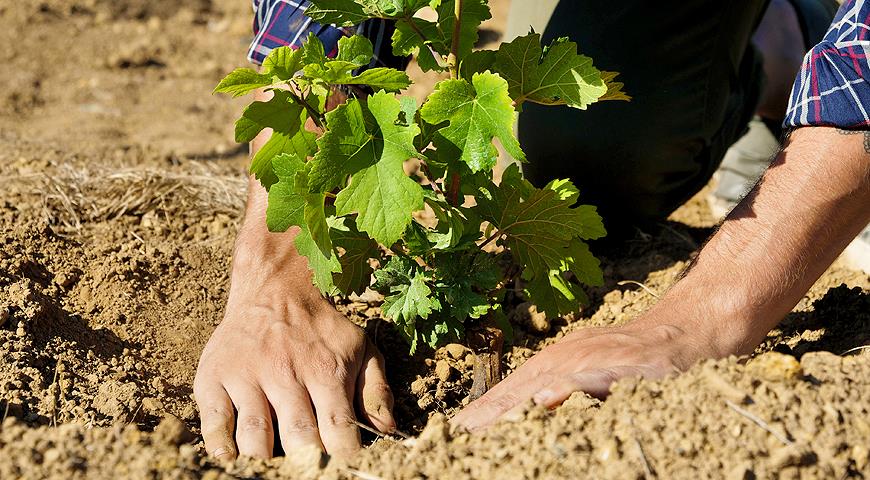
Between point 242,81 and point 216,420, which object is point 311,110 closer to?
point 242,81

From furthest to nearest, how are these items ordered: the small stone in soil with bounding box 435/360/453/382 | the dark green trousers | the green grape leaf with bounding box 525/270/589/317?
the dark green trousers
the small stone in soil with bounding box 435/360/453/382
the green grape leaf with bounding box 525/270/589/317

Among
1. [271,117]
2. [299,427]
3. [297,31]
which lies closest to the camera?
[271,117]

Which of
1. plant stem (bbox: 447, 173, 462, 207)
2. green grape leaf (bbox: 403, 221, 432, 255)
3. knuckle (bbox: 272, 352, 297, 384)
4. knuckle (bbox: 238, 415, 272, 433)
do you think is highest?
plant stem (bbox: 447, 173, 462, 207)

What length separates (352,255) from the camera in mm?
1956

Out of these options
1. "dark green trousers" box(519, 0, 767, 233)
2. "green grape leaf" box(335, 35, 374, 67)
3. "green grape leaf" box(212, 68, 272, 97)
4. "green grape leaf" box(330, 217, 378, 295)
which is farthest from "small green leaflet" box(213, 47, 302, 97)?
"dark green trousers" box(519, 0, 767, 233)

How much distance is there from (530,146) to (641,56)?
1.57ft

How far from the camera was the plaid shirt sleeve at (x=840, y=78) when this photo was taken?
181 centimetres

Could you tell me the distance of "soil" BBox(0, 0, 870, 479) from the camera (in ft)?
4.82

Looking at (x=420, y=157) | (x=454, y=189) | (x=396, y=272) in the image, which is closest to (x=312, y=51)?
(x=420, y=157)

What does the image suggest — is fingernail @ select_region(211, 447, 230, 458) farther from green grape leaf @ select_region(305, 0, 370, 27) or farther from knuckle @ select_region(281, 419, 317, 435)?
green grape leaf @ select_region(305, 0, 370, 27)

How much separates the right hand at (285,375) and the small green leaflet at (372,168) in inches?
18.3

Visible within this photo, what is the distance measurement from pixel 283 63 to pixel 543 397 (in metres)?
0.80

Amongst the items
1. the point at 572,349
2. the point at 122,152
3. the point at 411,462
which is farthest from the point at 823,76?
the point at 122,152

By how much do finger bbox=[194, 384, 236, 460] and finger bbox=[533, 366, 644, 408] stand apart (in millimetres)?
659
